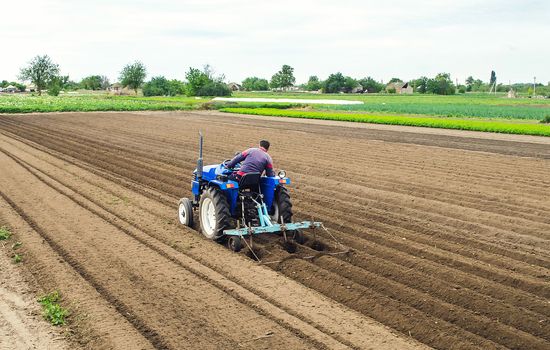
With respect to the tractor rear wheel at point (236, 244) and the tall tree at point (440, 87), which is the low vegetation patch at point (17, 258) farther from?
the tall tree at point (440, 87)

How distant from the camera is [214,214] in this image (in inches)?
340

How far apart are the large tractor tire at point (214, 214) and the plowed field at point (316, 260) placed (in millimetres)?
291

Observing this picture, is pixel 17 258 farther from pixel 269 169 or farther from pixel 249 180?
pixel 269 169

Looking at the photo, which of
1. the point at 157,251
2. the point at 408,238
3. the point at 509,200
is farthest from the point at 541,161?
the point at 157,251

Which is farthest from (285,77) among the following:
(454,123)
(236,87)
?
(454,123)

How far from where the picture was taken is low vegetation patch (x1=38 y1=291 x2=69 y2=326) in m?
5.97

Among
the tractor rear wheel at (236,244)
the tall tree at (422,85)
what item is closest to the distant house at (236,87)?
the tall tree at (422,85)

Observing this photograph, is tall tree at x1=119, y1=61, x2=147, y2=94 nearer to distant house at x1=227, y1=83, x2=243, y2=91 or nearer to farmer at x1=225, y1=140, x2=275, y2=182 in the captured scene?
distant house at x1=227, y1=83, x2=243, y2=91

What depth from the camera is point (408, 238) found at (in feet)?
29.9

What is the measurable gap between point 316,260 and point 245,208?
1.56 meters

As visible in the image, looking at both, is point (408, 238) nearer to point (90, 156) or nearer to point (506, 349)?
point (506, 349)

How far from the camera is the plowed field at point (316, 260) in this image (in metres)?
5.79

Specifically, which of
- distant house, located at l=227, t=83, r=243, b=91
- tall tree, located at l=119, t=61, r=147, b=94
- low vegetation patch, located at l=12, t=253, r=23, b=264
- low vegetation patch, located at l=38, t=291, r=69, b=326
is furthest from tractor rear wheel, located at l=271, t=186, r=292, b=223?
distant house, located at l=227, t=83, r=243, b=91

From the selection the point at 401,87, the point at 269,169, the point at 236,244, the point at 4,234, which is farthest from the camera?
the point at 401,87
